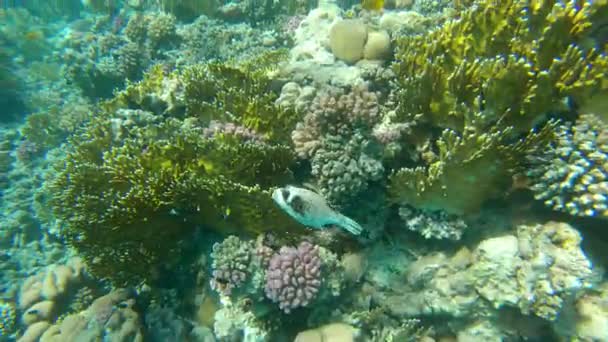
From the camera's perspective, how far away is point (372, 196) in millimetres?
3992

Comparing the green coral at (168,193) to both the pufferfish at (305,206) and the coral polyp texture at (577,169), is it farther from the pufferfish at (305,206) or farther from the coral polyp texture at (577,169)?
the coral polyp texture at (577,169)

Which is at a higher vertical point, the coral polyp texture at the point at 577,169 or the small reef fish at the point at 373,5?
the small reef fish at the point at 373,5

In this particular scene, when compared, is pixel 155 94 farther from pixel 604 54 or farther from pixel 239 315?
pixel 604 54

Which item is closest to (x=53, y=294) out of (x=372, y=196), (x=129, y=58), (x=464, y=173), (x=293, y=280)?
(x=293, y=280)

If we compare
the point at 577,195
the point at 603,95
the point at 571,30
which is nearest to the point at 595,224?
the point at 577,195

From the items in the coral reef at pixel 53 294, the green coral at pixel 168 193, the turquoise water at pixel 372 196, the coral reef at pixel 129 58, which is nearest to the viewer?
the turquoise water at pixel 372 196

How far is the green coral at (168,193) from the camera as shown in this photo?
12.4 feet

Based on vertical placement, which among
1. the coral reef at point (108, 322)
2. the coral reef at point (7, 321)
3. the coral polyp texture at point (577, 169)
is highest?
the coral polyp texture at point (577, 169)

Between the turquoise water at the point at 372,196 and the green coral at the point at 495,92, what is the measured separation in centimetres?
2

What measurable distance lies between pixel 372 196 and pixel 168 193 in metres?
2.25

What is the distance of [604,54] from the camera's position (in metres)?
Answer: 3.15

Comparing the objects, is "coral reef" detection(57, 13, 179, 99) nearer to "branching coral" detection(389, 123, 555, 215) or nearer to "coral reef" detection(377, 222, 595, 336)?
"branching coral" detection(389, 123, 555, 215)

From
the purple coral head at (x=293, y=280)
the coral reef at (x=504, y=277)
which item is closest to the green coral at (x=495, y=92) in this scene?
the coral reef at (x=504, y=277)

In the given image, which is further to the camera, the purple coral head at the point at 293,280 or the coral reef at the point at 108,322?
the coral reef at the point at 108,322
